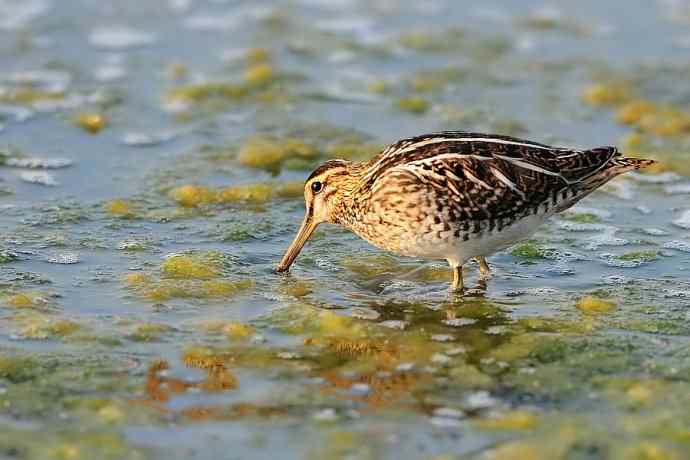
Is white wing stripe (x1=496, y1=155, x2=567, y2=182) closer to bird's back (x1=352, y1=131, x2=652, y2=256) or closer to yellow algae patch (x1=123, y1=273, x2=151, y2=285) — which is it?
bird's back (x1=352, y1=131, x2=652, y2=256)

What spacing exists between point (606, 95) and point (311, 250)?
4.43 metres

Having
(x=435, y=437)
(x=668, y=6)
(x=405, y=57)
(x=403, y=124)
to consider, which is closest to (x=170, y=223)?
(x=403, y=124)

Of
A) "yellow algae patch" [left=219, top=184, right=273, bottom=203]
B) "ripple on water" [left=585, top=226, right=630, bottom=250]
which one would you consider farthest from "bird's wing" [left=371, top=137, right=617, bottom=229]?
"yellow algae patch" [left=219, top=184, right=273, bottom=203]

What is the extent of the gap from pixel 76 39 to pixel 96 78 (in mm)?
1128

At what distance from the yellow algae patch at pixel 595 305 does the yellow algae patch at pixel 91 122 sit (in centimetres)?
517

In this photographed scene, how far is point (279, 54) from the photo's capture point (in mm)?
13227

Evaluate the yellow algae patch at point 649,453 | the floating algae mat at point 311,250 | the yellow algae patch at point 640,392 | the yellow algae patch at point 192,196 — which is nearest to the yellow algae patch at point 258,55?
the floating algae mat at point 311,250

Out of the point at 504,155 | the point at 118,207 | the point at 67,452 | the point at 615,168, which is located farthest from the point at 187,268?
the point at 615,168

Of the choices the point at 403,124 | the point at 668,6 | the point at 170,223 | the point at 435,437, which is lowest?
the point at 435,437

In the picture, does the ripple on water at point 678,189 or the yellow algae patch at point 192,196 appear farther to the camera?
the ripple on water at point 678,189

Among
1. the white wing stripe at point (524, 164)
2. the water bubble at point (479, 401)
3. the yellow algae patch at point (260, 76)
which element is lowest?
the water bubble at point (479, 401)

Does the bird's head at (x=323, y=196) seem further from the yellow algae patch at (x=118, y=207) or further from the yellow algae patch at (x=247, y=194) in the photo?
the yellow algae patch at (x=118, y=207)

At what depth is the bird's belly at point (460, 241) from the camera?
25.7 feet

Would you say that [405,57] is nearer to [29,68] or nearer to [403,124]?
[403,124]
